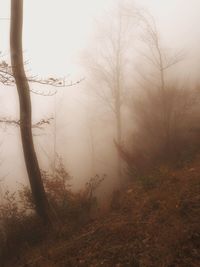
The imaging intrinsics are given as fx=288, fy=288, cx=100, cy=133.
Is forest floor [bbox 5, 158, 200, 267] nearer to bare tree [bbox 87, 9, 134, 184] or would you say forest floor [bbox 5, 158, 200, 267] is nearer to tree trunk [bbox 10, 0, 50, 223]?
tree trunk [bbox 10, 0, 50, 223]

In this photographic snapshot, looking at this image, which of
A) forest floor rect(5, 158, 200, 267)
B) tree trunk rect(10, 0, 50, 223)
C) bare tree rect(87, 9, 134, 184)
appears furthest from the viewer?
bare tree rect(87, 9, 134, 184)

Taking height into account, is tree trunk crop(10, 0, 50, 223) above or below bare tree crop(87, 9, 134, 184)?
below

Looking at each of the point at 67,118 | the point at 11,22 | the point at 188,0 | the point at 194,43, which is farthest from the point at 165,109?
the point at 188,0

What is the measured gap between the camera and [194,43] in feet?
115

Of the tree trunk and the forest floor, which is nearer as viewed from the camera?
the forest floor

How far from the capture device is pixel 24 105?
779cm

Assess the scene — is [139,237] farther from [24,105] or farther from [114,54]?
[114,54]

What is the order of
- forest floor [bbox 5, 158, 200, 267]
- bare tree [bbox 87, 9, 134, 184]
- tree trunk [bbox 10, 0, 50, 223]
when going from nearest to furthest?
forest floor [bbox 5, 158, 200, 267] < tree trunk [bbox 10, 0, 50, 223] < bare tree [bbox 87, 9, 134, 184]

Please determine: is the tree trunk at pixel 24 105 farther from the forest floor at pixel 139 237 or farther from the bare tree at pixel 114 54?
the bare tree at pixel 114 54

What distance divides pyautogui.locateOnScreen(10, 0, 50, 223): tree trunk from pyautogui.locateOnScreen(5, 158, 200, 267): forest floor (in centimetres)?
103

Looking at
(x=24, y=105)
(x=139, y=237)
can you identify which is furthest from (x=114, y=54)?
(x=139, y=237)

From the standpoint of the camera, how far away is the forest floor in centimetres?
509

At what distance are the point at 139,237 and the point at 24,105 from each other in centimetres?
447

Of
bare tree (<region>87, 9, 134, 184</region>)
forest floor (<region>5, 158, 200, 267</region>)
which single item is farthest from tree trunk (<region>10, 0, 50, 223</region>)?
bare tree (<region>87, 9, 134, 184</region>)
